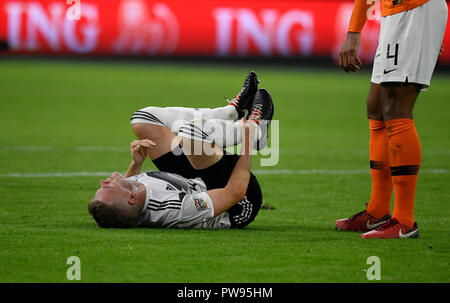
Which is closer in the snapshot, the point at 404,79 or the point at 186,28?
the point at 404,79

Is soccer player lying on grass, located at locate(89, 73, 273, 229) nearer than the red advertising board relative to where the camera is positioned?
Yes

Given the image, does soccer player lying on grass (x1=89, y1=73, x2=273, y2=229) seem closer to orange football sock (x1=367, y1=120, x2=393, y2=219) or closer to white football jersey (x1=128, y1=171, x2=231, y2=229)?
white football jersey (x1=128, y1=171, x2=231, y2=229)

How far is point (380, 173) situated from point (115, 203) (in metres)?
1.59

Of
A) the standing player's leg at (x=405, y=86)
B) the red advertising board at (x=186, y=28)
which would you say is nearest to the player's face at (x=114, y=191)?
the standing player's leg at (x=405, y=86)

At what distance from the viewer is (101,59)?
2309cm

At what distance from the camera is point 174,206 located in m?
4.52

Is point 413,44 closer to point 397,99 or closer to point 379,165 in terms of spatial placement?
point 397,99

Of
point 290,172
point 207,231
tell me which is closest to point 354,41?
point 207,231

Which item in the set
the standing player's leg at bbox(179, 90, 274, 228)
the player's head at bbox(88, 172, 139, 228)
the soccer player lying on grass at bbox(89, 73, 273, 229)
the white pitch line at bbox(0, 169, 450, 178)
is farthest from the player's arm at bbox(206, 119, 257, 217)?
the white pitch line at bbox(0, 169, 450, 178)

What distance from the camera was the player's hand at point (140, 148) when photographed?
15.6ft

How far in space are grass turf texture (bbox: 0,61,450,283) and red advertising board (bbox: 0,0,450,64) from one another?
740 cm

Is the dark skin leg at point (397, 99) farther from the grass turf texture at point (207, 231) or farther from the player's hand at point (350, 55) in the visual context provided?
the grass turf texture at point (207, 231)

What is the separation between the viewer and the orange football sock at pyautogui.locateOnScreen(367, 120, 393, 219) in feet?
15.5
